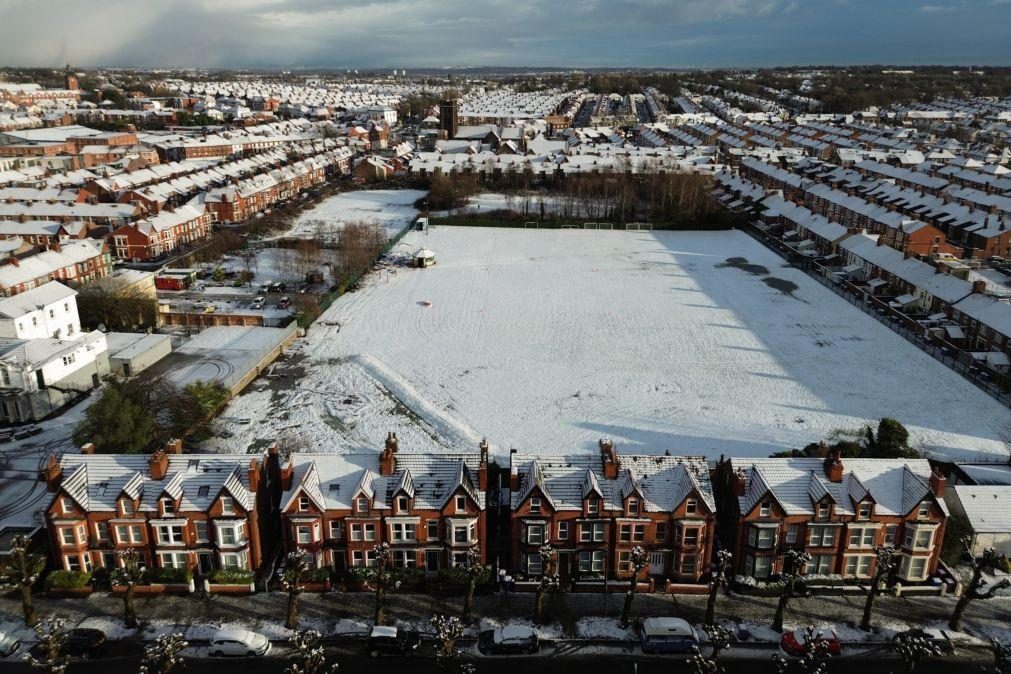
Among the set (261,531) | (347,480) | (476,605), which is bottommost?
(476,605)

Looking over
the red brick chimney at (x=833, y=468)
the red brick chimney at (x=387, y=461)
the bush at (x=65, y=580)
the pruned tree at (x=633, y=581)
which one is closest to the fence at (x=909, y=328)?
the red brick chimney at (x=833, y=468)

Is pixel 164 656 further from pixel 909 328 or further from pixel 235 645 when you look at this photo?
pixel 909 328

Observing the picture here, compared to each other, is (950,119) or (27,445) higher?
(950,119)

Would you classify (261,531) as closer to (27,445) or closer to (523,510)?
(523,510)

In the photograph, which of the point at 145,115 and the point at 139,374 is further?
the point at 145,115

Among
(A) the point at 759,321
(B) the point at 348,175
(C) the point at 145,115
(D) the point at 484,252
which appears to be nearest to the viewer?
(A) the point at 759,321

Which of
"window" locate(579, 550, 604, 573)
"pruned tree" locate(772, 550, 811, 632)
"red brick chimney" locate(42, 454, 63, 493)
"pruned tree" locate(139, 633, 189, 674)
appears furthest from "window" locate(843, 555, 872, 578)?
"red brick chimney" locate(42, 454, 63, 493)

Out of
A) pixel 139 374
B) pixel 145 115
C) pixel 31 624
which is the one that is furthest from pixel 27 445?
pixel 145 115
